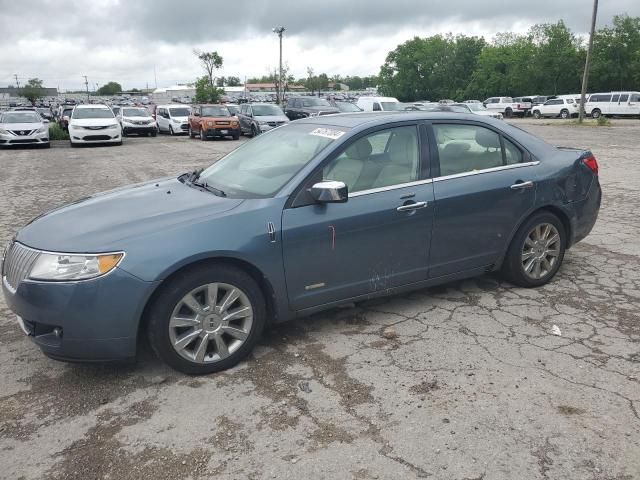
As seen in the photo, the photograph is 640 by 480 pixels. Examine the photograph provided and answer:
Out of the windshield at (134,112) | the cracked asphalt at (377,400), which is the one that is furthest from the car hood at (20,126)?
the cracked asphalt at (377,400)

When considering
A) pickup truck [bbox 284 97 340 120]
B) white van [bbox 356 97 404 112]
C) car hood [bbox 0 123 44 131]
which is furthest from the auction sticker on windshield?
pickup truck [bbox 284 97 340 120]

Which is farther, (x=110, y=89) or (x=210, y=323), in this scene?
(x=110, y=89)

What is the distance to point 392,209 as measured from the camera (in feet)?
13.1

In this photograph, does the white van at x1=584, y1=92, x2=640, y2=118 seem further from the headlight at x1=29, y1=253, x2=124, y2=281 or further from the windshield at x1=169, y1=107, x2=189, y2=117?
the headlight at x1=29, y1=253, x2=124, y2=281

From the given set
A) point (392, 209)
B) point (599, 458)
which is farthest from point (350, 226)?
point (599, 458)

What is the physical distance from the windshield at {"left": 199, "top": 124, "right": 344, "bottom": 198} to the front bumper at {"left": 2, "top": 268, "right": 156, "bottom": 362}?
1064 millimetres

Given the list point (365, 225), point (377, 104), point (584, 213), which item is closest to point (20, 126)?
point (377, 104)

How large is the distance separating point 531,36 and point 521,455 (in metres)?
83.6

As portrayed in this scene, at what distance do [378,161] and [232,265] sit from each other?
1.42 metres

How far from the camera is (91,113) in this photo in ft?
71.1

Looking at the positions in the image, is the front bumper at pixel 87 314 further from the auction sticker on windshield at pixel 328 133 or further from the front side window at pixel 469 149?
the front side window at pixel 469 149

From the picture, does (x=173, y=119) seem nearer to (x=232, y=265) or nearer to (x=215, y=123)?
(x=215, y=123)

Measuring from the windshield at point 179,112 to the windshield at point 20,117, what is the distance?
8.61m

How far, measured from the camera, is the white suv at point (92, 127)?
814 inches
